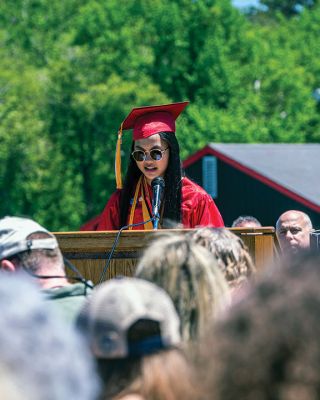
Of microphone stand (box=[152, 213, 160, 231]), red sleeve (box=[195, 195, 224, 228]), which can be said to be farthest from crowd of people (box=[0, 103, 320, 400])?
red sleeve (box=[195, 195, 224, 228])

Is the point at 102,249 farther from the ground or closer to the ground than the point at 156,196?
closer to the ground

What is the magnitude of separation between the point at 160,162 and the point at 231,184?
75.1 feet

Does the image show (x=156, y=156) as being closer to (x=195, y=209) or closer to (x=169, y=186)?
(x=169, y=186)

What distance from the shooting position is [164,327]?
2.82 m

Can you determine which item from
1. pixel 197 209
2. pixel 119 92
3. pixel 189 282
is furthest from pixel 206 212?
pixel 119 92

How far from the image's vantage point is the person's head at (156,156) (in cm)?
655

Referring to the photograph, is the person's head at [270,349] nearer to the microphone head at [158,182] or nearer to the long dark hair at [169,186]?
the long dark hair at [169,186]

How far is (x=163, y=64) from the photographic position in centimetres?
4309

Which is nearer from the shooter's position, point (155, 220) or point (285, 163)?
point (155, 220)

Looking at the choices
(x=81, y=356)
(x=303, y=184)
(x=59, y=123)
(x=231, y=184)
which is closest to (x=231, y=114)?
(x=59, y=123)

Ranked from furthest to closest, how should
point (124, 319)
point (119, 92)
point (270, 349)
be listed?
point (119, 92)
point (124, 319)
point (270, 349)

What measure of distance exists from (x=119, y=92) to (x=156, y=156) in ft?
104

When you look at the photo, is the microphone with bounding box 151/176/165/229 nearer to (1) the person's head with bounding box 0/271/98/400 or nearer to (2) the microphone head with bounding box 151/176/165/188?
(2) the microphone head with bounding box 151/176/165/188

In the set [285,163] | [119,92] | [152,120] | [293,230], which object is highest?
[119,92]
